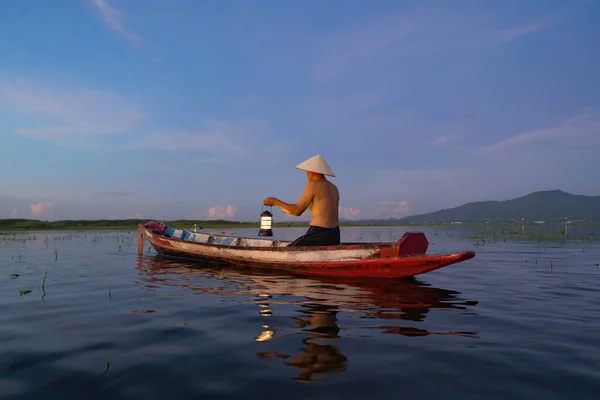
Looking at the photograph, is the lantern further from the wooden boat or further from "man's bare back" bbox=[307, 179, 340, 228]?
"man's bare back" bbox=[307, 179, 340, 228]

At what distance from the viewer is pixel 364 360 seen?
3723mm

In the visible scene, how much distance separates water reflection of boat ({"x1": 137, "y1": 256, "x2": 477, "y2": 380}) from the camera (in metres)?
3.98

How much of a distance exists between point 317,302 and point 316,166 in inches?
149

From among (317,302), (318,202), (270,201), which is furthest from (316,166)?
(317,302)

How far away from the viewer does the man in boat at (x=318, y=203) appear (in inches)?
362

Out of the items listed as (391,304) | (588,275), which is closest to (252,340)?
(391,304)

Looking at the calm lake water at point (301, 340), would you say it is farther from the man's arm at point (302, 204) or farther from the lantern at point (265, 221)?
the lantern at point (265, 221)

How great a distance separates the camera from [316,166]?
9242 millimetres

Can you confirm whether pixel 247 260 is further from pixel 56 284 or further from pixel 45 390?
pixel 45 390

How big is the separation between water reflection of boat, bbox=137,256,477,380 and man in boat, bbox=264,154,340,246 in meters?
1.12

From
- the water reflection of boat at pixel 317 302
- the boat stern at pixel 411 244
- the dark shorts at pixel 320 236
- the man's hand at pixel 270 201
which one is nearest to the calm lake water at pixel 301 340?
the water reflection of boat at pixel 317 302

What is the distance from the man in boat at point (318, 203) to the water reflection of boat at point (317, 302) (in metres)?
1.12

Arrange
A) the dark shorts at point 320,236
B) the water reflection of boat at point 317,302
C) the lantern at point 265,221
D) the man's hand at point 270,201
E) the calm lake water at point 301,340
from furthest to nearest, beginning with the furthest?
1. the lantern at point 265,221
2. the dark shorts at point 320,236
3. the man's hand at point 270,201
4. the water reflection of boat at point 317,302
5. the calm lake water at point 301,340

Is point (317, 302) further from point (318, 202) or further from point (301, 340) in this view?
point (318, 202)
